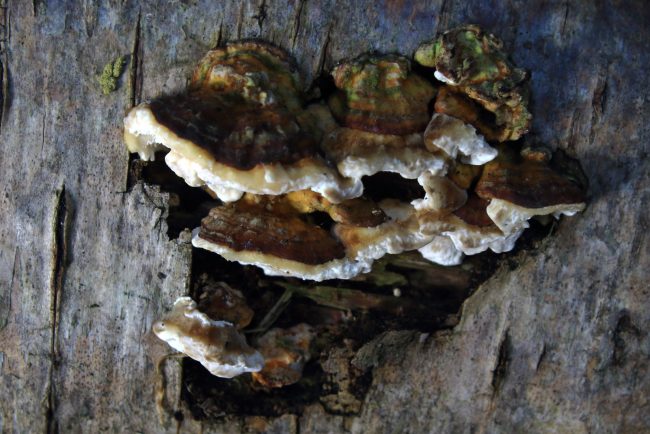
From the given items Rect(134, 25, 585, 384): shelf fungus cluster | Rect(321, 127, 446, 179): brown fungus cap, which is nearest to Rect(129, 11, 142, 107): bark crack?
Rect(134, 25, 585, 384): shelf fungus cluster

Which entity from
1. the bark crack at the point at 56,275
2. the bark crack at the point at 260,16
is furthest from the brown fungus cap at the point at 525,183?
the bark crack at the point at 56,275

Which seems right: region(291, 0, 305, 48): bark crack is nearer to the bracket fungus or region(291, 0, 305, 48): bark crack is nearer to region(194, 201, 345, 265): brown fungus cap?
region(194, 201, 345, 265): brown fungus cap

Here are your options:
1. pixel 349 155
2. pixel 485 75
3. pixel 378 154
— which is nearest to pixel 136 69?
pixel 349 155

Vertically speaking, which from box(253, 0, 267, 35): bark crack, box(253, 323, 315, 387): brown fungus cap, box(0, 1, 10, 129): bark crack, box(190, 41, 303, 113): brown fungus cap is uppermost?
box(253, 0, 267, 35): bark crack

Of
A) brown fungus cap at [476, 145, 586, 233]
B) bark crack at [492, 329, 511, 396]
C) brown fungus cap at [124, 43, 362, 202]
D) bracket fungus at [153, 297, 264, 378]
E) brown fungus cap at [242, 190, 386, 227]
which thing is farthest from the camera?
bark crack at [492, 329, 511, 396]

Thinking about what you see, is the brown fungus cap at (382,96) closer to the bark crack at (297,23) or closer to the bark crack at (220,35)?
the bark crack at (297,23)

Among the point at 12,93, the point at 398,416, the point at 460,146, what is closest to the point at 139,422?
the point at 398,416

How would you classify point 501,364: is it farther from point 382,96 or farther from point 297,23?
point 297,23
